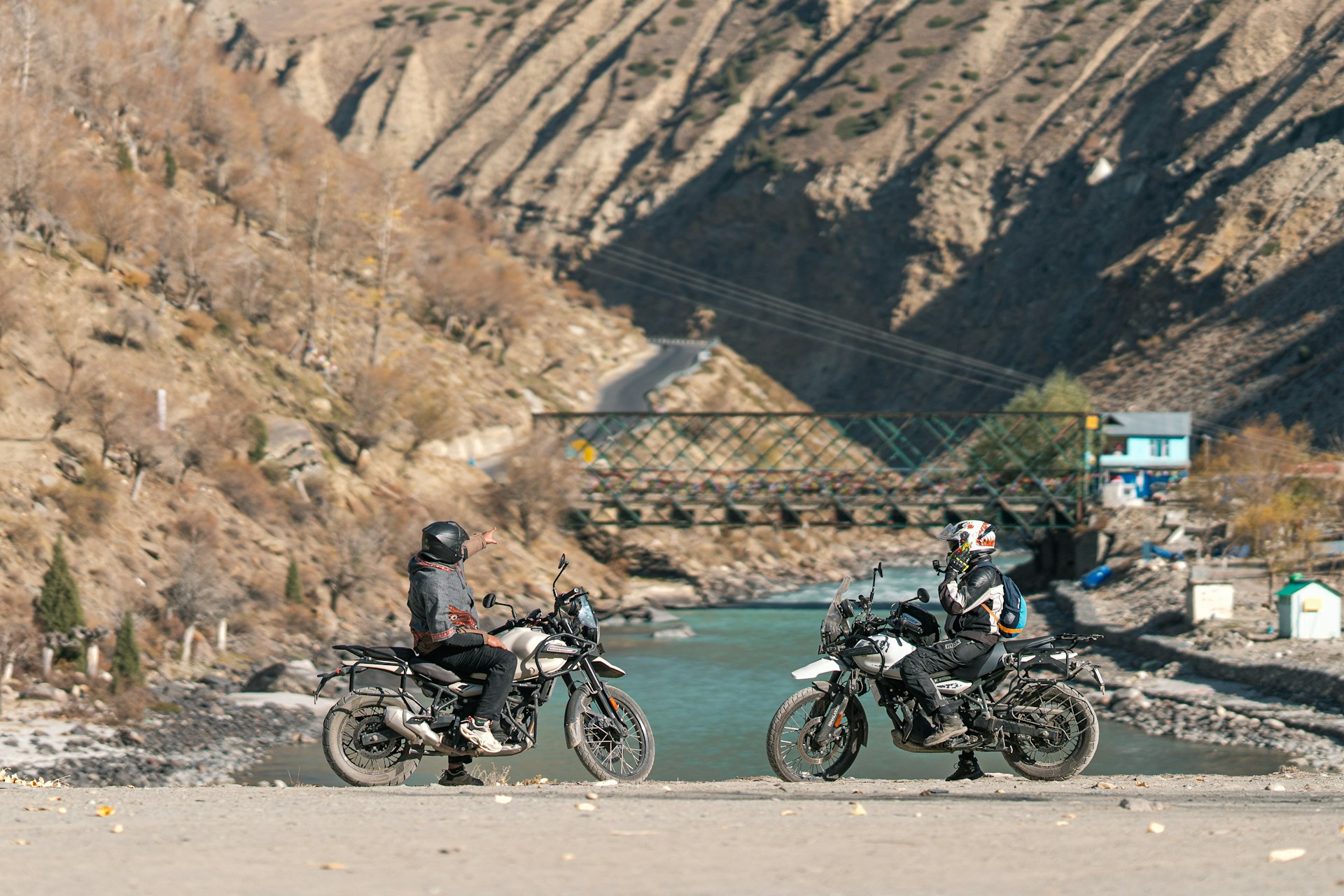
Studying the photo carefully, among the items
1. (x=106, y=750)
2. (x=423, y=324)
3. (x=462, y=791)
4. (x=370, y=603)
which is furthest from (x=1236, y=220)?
(x=462, y=791)

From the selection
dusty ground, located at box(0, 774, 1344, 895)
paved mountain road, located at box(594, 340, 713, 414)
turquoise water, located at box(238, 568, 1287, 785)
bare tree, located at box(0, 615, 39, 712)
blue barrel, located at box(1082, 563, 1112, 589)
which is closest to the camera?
dusty ground, located at box(0, 774, 1344, 895)

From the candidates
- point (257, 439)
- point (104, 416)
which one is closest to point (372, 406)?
point (257, 439)

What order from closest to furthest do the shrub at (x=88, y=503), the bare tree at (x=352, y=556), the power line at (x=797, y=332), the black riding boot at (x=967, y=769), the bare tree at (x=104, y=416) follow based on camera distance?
the black riding boot at (x=967, y=769), the shrub at (x=88, y=503), the bare tree at (x=104, y=416), the bare tree at (x=352, y=556), the power line at (x=797, y=332)

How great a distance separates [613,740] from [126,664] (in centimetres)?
2615

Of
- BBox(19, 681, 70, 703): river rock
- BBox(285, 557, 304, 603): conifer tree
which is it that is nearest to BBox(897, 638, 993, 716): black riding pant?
BBox(19, 681, 70, 703): river rock

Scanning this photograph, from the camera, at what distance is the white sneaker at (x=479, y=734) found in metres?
11.9

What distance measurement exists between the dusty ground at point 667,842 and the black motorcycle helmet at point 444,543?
1.76 meters

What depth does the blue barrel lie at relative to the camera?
6172 centimetres

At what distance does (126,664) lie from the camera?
35531 millimetres

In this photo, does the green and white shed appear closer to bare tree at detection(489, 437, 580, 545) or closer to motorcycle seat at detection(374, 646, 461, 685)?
motorcycle seat at detection(374, 646, 461, 685)

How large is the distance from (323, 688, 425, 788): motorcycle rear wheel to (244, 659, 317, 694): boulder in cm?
2608

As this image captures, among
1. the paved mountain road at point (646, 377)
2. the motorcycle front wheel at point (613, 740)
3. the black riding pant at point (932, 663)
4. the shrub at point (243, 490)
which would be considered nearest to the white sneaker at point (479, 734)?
the motorcycle front wheel at point (613, 740)

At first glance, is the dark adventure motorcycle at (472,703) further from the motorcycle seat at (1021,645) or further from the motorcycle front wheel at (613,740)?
the motorcycle seat at (1021,645)

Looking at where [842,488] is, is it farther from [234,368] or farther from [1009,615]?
[1009,615]
